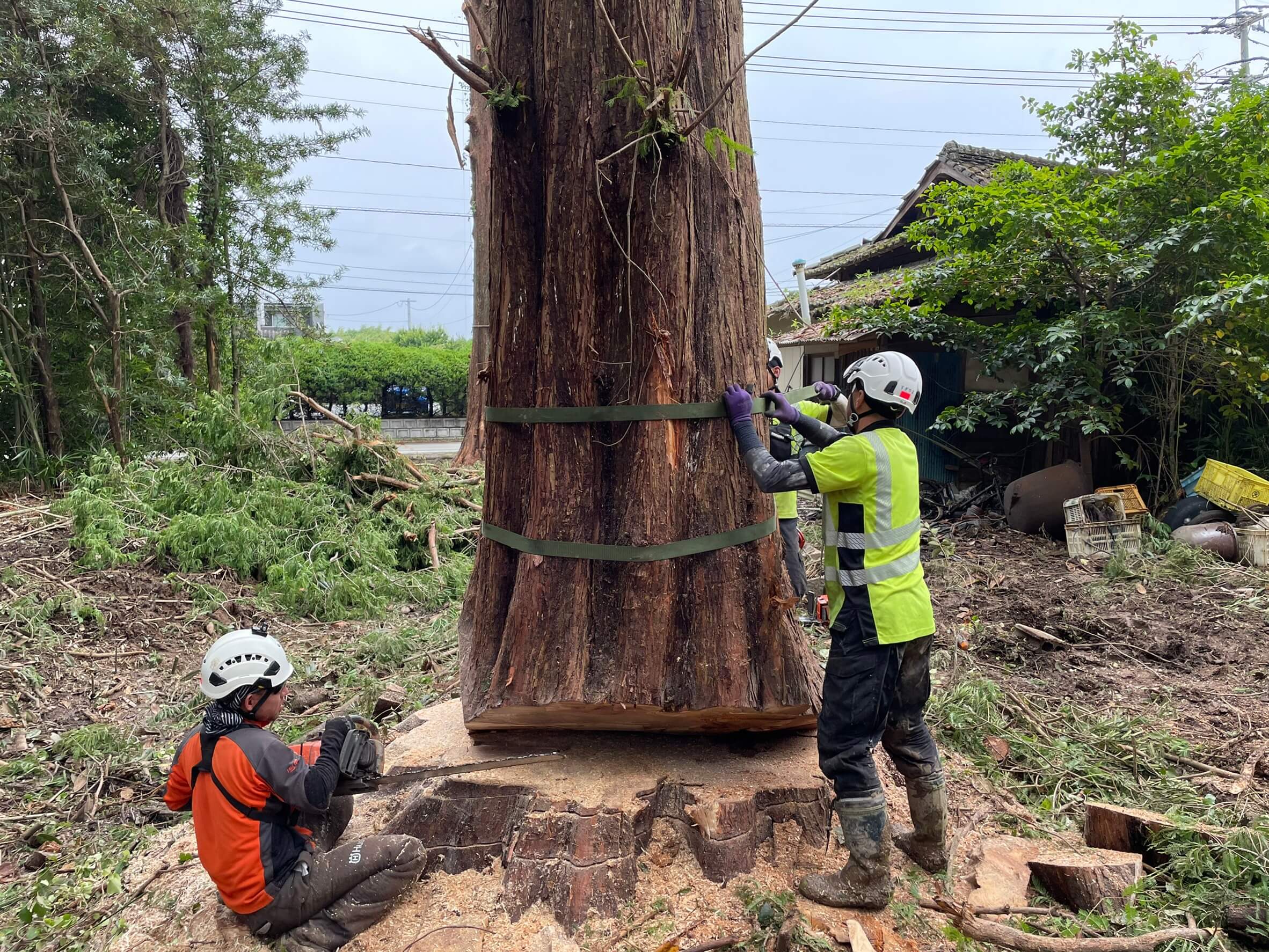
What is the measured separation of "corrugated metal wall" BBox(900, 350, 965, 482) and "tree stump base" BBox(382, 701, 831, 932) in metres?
10.8

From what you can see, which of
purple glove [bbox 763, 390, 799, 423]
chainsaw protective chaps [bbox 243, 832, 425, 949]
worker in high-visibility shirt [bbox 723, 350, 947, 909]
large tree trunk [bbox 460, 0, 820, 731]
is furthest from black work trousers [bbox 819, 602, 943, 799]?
chainsaw protective chaps [bbox 243, 832, 425, 949]

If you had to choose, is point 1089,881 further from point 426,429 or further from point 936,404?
point 426,429

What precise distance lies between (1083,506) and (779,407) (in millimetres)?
7634

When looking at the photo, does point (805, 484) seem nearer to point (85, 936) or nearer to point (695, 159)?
point (695, 159)

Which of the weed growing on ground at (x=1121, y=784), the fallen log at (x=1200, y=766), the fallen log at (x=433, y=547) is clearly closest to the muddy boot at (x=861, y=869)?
the weed growing on ground at (x=1121, y=784)

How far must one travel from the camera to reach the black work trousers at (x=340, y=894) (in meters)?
2.63

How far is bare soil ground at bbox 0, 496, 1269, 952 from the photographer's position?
105 inches

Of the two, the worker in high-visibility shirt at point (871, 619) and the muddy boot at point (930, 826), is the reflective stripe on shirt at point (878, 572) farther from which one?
the muddy boot at point (930, 826)

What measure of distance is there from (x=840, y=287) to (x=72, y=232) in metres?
12.4

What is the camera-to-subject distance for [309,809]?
261 cm

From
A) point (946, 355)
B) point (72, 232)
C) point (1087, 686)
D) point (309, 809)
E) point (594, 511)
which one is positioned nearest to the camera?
point (309, 809)

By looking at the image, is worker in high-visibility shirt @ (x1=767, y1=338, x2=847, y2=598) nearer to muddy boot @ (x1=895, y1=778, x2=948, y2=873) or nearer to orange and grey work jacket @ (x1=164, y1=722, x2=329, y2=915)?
muddy boot @ (x1=895, y1=778, x2=948, y2=873)

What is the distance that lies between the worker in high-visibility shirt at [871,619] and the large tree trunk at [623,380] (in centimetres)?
16

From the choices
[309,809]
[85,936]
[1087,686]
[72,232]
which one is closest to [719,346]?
[309,809]
